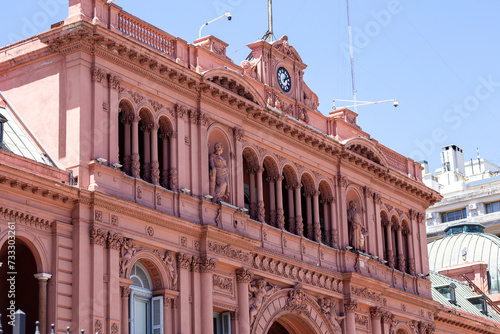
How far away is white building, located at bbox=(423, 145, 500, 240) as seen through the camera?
101500mm

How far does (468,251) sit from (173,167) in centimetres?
4413

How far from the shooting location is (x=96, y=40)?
127ft

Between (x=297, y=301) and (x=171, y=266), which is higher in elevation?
(x=171, y=266)

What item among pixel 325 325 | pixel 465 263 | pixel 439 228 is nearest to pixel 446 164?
pixel 439 228

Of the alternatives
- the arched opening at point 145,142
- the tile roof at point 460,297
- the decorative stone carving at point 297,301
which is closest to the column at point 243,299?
the decorative stone carving at point 297,301

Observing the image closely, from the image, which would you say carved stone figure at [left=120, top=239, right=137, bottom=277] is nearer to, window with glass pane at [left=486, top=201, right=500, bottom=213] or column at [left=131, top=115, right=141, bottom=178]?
column at [left=131, top=115, right=141, bottom=178]

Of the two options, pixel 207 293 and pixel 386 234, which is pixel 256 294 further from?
pixel 386 234

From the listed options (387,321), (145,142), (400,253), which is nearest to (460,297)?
(400,253)

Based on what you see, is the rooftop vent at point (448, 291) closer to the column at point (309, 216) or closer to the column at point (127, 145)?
the column at point (309, 216)

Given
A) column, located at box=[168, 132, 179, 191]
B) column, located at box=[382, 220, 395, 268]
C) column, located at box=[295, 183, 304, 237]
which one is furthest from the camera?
column, located at box=[382, 220, 395, 268]

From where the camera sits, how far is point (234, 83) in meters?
44.8

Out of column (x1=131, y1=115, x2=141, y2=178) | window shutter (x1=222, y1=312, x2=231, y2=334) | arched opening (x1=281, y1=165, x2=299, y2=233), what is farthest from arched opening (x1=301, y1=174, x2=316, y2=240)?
column (x1=131, y1=115, x2=141, y2=178)

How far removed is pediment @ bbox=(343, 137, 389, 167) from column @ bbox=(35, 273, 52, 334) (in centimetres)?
1965

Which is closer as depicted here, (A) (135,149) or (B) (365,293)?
(A) (135,149)
